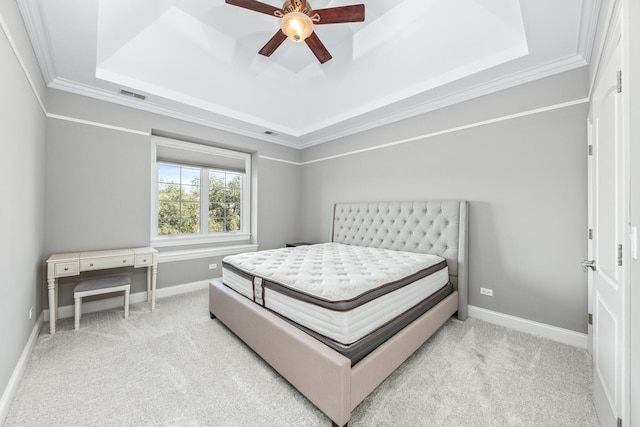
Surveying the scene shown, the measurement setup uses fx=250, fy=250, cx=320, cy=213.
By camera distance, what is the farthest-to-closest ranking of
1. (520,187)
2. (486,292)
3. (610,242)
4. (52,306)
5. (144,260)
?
(144,260) → (486,292) → (520,187) → (52,306) → (610,242)

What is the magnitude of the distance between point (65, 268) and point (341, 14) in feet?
11.6

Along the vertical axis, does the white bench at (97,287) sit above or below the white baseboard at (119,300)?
above

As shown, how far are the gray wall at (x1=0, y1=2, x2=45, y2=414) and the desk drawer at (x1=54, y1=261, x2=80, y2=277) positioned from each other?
0.50 ft

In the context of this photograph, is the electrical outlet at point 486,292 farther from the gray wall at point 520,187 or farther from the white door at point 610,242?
the white door at point 610,242

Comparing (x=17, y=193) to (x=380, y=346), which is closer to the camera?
(x=380, y=346)

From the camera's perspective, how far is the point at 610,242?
1.38 metres

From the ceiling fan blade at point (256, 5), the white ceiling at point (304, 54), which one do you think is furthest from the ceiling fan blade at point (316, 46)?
the white ceiling at point (304, 54)

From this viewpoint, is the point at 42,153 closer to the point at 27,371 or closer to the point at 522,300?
the point at 27,371

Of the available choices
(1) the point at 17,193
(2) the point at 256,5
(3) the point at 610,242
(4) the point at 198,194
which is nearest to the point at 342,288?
(3) the point at 610,242

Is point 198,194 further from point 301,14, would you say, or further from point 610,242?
point 610,242

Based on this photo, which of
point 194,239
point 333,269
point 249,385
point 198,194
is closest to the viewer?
point 249,385

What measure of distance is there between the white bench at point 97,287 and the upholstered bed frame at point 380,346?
101cm

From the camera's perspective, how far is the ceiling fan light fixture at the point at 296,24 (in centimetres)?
188

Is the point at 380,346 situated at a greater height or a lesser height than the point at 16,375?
greater
